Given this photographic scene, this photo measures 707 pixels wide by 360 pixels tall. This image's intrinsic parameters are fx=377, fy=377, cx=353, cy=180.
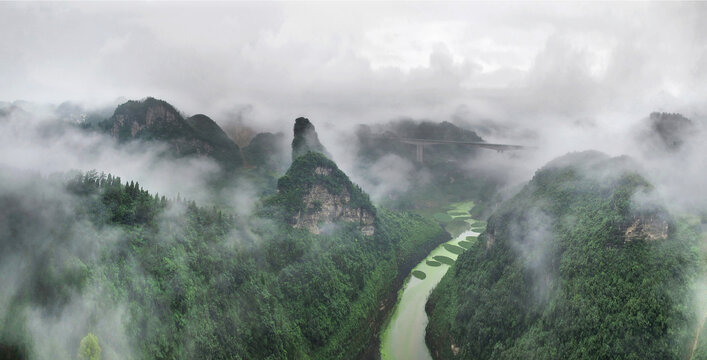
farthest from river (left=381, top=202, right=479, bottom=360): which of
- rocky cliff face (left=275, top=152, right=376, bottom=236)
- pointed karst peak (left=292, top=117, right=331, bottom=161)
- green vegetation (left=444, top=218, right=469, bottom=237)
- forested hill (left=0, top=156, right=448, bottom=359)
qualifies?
pointed karst peak (left=292, top=117, right=331, bottom=161)

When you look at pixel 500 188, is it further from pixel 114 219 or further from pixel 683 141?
pixel 114 219

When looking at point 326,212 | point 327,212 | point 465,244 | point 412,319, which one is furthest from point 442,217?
point 412,319

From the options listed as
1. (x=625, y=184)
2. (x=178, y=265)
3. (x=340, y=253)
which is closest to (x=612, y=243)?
(x=625, y=184)

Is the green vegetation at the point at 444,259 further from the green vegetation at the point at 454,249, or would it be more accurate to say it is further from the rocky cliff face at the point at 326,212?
the rocky cliff face at the point at 326,212

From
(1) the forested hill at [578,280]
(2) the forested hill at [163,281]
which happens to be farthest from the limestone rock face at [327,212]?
(1) the forested hill at [578,280]

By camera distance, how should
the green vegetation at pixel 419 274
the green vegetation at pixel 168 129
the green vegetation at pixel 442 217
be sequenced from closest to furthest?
the green vegetation at pixel 419 274 < the green vegetation at pixel 168 129 < the green vegetation at pixel 442 217

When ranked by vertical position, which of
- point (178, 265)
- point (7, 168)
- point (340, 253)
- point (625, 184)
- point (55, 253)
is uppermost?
point (7, 168)

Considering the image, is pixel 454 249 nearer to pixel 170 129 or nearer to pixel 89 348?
pixel 170 129
